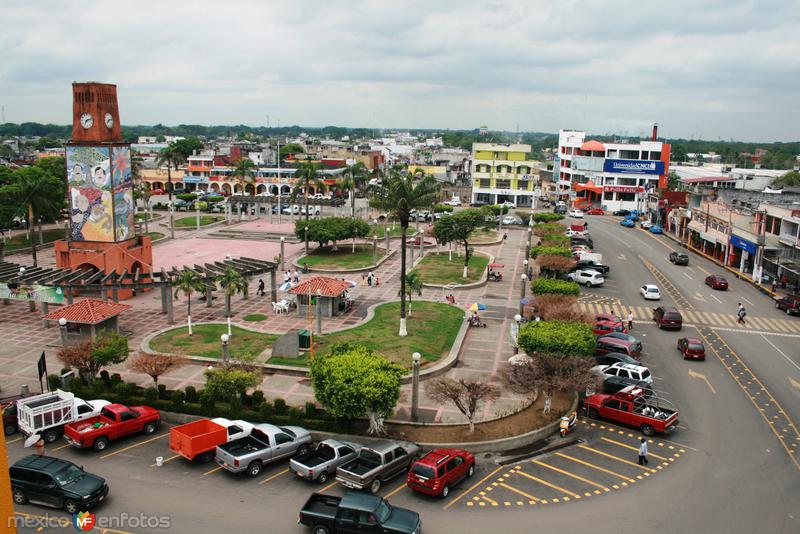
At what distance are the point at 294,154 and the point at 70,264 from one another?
110 m

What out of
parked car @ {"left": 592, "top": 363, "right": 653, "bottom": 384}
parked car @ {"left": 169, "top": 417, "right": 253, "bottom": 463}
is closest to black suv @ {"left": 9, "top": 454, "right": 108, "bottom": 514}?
parked car @ {"left": 169, "top": 417, "right": 253, "bottom": 463}

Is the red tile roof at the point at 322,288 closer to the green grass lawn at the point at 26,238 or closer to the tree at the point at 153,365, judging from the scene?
the tree at the point at 153,365

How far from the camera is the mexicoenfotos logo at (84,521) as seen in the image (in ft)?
62.7

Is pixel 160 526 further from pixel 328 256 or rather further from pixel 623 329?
pixel 328 256

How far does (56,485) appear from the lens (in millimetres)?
19734

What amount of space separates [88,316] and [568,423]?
26.7m

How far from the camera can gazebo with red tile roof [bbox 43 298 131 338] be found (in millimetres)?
35072

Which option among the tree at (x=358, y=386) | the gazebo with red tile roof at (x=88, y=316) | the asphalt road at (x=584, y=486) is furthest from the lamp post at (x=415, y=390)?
the gazebo with red tile roof at (x=88, y=316)

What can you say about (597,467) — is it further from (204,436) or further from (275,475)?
(204,436)

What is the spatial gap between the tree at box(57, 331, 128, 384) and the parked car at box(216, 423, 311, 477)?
28.8ft

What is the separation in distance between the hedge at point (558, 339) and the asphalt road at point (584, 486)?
343cm

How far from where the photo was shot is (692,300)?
49.7m

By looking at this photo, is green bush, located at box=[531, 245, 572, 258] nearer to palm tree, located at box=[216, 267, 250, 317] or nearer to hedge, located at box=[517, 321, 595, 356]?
hedge, located at box=[517, 321, 595, 356]

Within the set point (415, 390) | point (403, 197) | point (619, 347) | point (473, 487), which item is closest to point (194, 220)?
point (403, 197)
